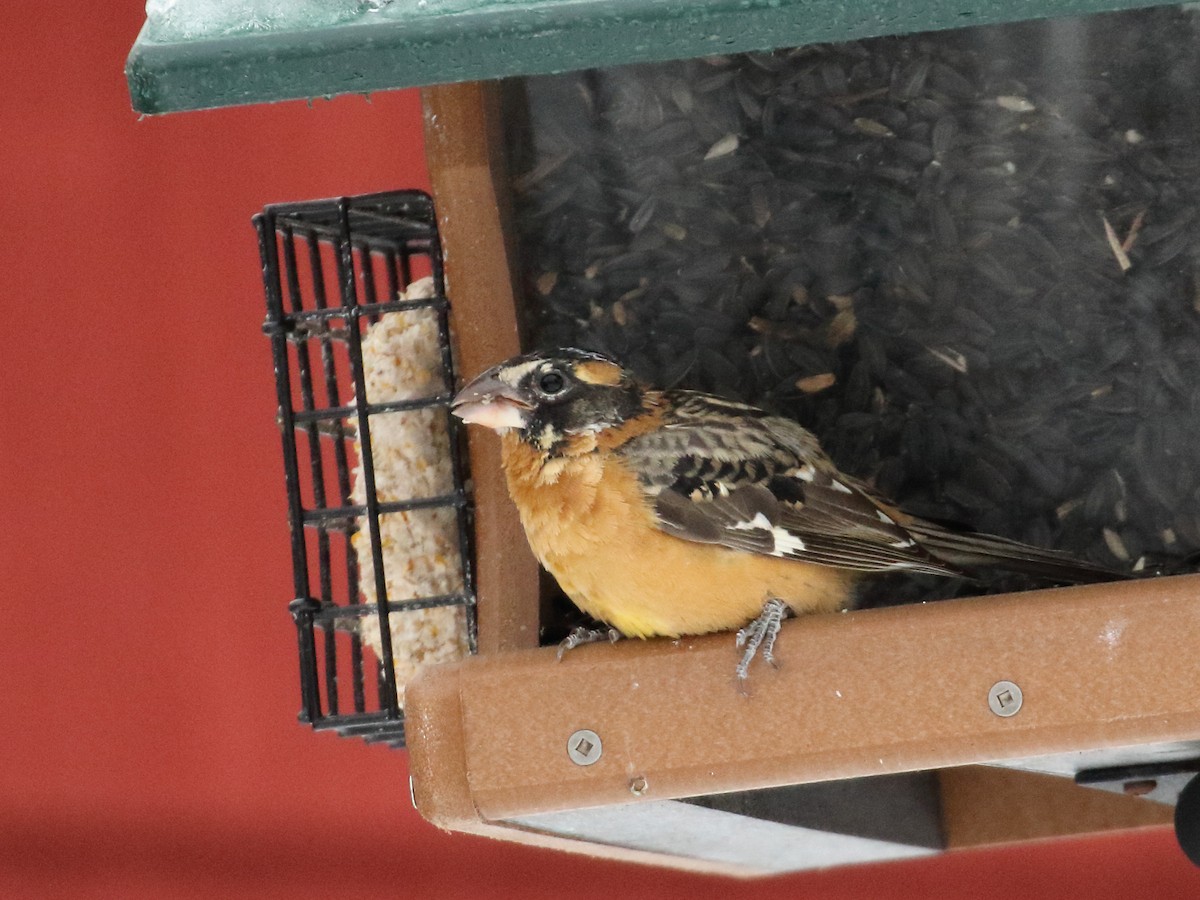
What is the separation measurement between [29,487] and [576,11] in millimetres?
3483

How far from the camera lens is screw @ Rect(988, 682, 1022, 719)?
2627 millimetres

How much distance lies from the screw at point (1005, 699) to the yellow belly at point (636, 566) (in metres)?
0.55

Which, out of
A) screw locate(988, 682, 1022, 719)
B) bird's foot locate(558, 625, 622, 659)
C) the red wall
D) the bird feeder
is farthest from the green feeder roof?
the red wall

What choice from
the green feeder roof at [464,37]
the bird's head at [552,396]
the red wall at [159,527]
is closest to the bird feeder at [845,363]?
the bird's head at [552,396]

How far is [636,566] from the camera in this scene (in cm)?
314

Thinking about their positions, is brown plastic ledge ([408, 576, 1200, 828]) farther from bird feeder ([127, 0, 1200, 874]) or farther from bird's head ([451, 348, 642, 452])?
bird's head ([451, 348, 642, 452])

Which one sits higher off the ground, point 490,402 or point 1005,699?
point 490,402

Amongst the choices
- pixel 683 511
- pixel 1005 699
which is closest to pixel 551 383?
pixel 683 511

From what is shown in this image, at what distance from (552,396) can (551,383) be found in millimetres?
25

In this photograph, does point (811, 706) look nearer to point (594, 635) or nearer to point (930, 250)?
point (594, 635)

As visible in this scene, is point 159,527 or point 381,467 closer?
point 381,467

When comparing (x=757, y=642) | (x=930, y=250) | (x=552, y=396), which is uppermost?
(x=930, y=250)

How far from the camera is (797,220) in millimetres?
3324

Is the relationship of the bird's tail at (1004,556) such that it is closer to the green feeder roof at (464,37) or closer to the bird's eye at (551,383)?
the bird's eye at (551,383)
